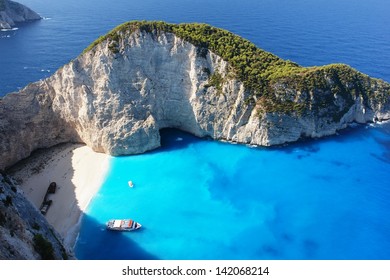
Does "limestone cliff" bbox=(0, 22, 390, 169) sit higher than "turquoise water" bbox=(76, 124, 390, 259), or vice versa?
"limestone cliff" bbox=(0, 22, 390, 169)

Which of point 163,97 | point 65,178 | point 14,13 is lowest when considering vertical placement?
point 65,178

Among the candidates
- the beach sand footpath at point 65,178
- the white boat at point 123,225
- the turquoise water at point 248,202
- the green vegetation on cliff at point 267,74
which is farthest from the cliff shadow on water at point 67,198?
the green vegetation on cliff at point 267,74

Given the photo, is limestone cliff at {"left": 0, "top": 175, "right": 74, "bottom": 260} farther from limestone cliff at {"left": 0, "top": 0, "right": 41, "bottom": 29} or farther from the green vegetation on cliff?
limestone cliff at {"left": 0, "top": 0, "right": 41, "bottom": 29}

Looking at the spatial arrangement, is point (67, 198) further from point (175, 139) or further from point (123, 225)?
point (175, 139)

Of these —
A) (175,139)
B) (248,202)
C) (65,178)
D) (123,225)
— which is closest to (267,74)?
(175,139)

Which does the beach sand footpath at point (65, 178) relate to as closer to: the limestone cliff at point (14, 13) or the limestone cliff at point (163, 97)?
the limestone cliff at point (163, 97)

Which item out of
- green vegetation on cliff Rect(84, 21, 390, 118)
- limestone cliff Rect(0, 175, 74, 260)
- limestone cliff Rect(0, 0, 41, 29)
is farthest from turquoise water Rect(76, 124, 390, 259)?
limestone cliff Rect(0, 0, 41, 29)

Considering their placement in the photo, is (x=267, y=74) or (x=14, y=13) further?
(x=14, y=13)
